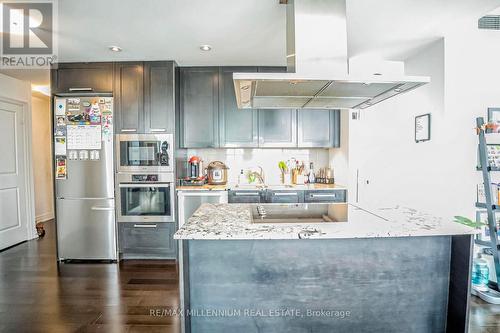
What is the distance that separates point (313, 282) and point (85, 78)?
339cm

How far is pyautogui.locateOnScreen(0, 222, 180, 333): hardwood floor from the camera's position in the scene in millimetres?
2145

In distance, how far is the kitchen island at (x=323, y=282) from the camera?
5.11 ft

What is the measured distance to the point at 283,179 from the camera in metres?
3.94

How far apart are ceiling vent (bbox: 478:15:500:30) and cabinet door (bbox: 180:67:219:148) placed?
2.76 meters

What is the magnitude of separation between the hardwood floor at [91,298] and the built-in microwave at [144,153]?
→ 3.67 feet

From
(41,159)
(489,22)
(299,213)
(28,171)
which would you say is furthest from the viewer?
(41,159)

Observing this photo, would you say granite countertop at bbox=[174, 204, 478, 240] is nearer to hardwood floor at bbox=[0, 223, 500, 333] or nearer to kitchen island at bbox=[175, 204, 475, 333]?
kitchen island at bbox=[175, 204, 475, 333]

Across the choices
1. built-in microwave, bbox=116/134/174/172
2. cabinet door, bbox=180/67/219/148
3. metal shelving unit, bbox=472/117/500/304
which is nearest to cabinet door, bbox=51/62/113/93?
built-in microwave, bbox=116/134/174/172

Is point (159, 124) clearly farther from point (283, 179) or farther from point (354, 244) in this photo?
point (354, 244)

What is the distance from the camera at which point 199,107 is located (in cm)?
368

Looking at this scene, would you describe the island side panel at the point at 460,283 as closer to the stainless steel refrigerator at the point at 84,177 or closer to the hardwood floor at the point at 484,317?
the hardwood floor at the point at 484,317

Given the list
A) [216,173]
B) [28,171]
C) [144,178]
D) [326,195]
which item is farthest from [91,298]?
[28,171]

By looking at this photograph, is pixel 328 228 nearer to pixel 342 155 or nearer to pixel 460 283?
pixel 460 283

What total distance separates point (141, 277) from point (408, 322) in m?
2.44
